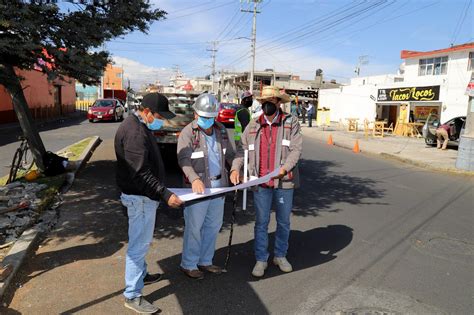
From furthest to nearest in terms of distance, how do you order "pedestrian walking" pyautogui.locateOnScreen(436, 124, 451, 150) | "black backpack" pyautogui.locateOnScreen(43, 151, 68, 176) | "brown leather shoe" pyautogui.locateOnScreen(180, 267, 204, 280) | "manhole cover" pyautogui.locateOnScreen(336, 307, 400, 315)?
"pedestrian walking" pyautogui.locateOnScreen(436, 124, 451, 150) → "black backpack" pyautogui.locateOnScreen(43, 151, 68, 176) → "brown leather shoe" pyautogui.locateOnScreen(180, 267, 204, 280) → "manhole cover" pyautogui.locateOnScreen(336, 307, 400, 315)

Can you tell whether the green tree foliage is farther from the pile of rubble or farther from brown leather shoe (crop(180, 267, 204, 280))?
brown leather shoe (crop(180, 267, 204, 280))

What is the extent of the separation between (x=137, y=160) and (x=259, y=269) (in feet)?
5.94

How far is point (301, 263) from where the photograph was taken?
444 cm

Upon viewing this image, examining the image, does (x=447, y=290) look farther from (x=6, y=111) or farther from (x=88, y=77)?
(x=6, y=111)

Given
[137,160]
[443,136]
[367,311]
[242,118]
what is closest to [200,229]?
[137,160]

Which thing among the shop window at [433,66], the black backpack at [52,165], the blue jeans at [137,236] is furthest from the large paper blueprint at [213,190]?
the shop window at [433,66]

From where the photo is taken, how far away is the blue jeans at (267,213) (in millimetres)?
4070

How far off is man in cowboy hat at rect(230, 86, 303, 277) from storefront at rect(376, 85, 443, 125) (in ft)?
75.7

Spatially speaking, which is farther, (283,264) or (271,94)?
(283,264)

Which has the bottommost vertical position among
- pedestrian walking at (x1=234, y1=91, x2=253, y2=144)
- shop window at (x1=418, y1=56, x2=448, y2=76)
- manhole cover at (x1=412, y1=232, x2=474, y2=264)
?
manhole cover at (x1=412, y1=232, x2=474, y2=264)

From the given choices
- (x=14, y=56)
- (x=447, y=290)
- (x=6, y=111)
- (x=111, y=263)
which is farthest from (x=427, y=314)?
(x=6, y=111)

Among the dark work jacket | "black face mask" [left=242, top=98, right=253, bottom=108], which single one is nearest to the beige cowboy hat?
the dark work jacket

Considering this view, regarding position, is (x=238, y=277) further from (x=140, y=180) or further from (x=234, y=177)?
(x=140, y=180)

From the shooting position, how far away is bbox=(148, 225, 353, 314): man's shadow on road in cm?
349
